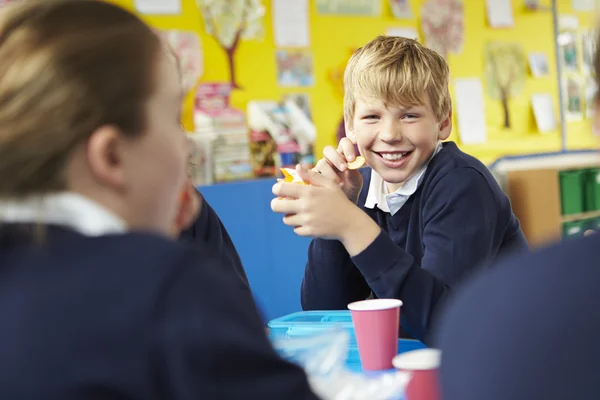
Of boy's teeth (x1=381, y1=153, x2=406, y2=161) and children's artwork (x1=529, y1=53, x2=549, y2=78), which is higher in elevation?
children's artwork (x1=529, y1=53, x2=549, y2=78)

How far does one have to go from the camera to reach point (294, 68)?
3.65 m

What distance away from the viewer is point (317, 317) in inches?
51.3

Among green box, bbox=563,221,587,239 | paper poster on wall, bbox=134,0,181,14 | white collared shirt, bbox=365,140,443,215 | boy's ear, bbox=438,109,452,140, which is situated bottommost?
green box, bbox=563,221,587,239

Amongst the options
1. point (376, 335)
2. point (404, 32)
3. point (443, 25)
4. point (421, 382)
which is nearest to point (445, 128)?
point (376, 335)

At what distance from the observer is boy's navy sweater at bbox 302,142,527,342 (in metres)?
1.15

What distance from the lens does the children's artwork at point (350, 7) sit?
3816mm

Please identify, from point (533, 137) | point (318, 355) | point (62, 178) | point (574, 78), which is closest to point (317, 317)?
point (318, 355)

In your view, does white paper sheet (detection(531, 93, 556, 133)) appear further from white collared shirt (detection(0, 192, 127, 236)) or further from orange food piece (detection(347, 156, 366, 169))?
white collared shirt (detection(0, 192, 127, 236))

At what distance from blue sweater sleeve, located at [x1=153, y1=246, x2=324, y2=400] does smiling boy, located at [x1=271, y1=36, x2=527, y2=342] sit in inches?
28.7

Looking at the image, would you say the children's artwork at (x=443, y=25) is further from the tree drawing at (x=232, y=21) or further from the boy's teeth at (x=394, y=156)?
the boy's teeth at (x=394, y=156)

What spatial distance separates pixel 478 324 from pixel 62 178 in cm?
34

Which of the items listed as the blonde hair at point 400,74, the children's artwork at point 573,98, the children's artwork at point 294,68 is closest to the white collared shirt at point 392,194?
the blonde hair at point 400,74

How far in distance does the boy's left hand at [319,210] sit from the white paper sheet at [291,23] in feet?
8.24

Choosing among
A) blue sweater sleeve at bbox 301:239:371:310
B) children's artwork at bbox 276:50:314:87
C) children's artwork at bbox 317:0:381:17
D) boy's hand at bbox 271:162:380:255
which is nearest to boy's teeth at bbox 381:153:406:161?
blue sweater sleeve at bbox 301:239:371:310
